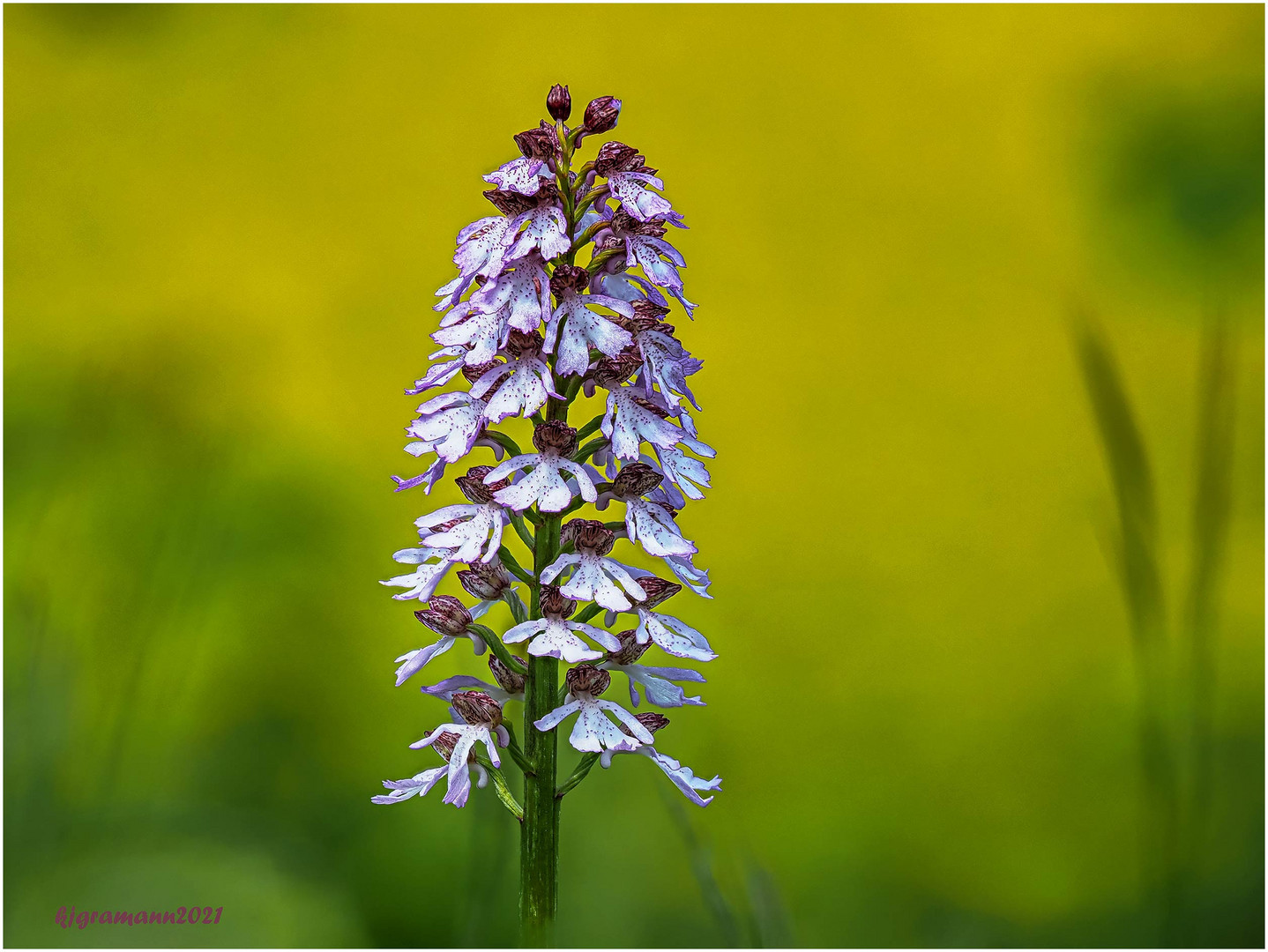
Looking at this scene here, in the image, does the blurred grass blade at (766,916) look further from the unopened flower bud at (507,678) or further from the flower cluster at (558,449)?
the unopened flower bud at (507,678)

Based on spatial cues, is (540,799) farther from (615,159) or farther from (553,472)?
(615,159)

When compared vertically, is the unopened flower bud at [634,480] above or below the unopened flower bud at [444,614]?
above

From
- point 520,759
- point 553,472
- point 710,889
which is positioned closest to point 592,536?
point 553,472

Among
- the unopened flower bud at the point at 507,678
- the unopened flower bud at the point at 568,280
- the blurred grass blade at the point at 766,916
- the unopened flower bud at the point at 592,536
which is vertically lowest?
the blurred grass blade at the point at 766,916

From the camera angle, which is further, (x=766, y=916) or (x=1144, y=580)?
(x=766, y=916)

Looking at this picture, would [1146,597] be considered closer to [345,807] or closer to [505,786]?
[505,786]

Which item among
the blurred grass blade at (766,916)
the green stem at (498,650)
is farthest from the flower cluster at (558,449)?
the blurred grass blade at (766,916)

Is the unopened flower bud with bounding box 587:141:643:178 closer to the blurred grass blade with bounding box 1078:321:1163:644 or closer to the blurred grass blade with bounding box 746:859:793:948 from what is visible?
the blurred grass blade with bounding box 1078:321:1163:644
